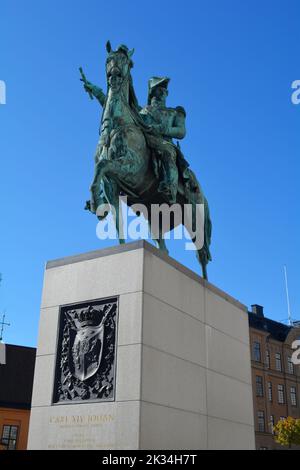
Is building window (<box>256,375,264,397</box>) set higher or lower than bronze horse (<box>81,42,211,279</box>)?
higher

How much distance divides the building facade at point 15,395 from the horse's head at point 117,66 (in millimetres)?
43260

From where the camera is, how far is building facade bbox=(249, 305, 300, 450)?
60.3 metres

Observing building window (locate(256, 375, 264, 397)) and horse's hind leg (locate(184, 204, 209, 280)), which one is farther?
building window (locate(256, 375, 264, 397))

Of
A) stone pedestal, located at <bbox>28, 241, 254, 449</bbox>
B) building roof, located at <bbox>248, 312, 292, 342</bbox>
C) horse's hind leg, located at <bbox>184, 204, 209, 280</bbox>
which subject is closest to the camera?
stone pedestal, located at <bbox>28, 241, 254, 449</bbox>

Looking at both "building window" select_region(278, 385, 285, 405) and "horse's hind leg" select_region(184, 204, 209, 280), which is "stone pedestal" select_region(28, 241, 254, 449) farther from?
"building window" select_region(278, 385, 285, 405)

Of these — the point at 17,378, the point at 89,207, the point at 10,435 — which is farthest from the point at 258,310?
the point at 89,207

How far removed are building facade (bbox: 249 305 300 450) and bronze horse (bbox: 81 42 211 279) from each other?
52649 mm

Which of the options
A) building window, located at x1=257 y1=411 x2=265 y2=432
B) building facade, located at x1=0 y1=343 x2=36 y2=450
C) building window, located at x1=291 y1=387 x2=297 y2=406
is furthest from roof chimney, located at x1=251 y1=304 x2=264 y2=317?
building facade, located at x1=0 y1=343 x2=36 y2=450

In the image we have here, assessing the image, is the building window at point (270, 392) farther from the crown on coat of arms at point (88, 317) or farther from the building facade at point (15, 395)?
the crown on coat of arms at point (88, 317)

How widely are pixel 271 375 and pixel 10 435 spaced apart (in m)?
30.2

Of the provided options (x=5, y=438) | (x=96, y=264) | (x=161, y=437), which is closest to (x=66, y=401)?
(x=161, y=437)

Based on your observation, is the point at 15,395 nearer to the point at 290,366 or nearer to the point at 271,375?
the point at 271,375

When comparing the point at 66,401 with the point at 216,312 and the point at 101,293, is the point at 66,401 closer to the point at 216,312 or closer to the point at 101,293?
the point at 101,293

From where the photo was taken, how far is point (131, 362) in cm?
908
